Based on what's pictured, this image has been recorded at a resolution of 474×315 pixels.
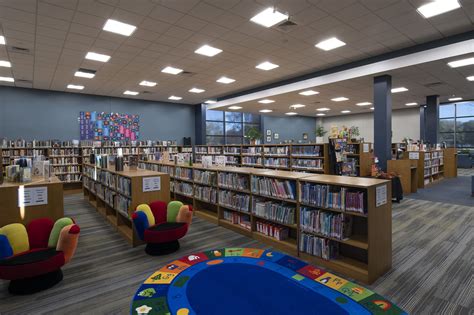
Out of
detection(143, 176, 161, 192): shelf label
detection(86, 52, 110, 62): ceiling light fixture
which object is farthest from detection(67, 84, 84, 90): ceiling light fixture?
detection(143, 176, 161, 192): shelf label

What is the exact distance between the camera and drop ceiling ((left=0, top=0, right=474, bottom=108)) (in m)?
4.39

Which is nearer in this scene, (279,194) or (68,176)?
(279,194)

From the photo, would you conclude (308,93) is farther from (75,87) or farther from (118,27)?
(75,87)

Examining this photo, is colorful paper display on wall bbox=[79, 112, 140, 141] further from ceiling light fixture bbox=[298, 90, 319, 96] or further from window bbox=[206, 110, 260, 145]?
ceiling light fixture bbox=[298, 90, 319, 96]

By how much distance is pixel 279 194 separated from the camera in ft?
13.3

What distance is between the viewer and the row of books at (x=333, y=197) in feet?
10.2

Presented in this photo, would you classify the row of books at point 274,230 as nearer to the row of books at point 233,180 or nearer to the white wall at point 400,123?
the row of books at point 233,180

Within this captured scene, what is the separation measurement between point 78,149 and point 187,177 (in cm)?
617

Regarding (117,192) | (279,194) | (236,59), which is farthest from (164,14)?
(279,194)

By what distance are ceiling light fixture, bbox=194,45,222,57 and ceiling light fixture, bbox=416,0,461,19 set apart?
405 centimetres

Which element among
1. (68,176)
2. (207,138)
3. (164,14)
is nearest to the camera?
(164,14)

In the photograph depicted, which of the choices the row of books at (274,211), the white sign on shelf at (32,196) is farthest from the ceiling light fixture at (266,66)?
the white sign on shelf at (32,196)

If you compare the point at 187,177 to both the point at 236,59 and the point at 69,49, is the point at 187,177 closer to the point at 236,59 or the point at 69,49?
the point at 236,59

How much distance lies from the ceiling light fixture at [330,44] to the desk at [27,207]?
580cm
